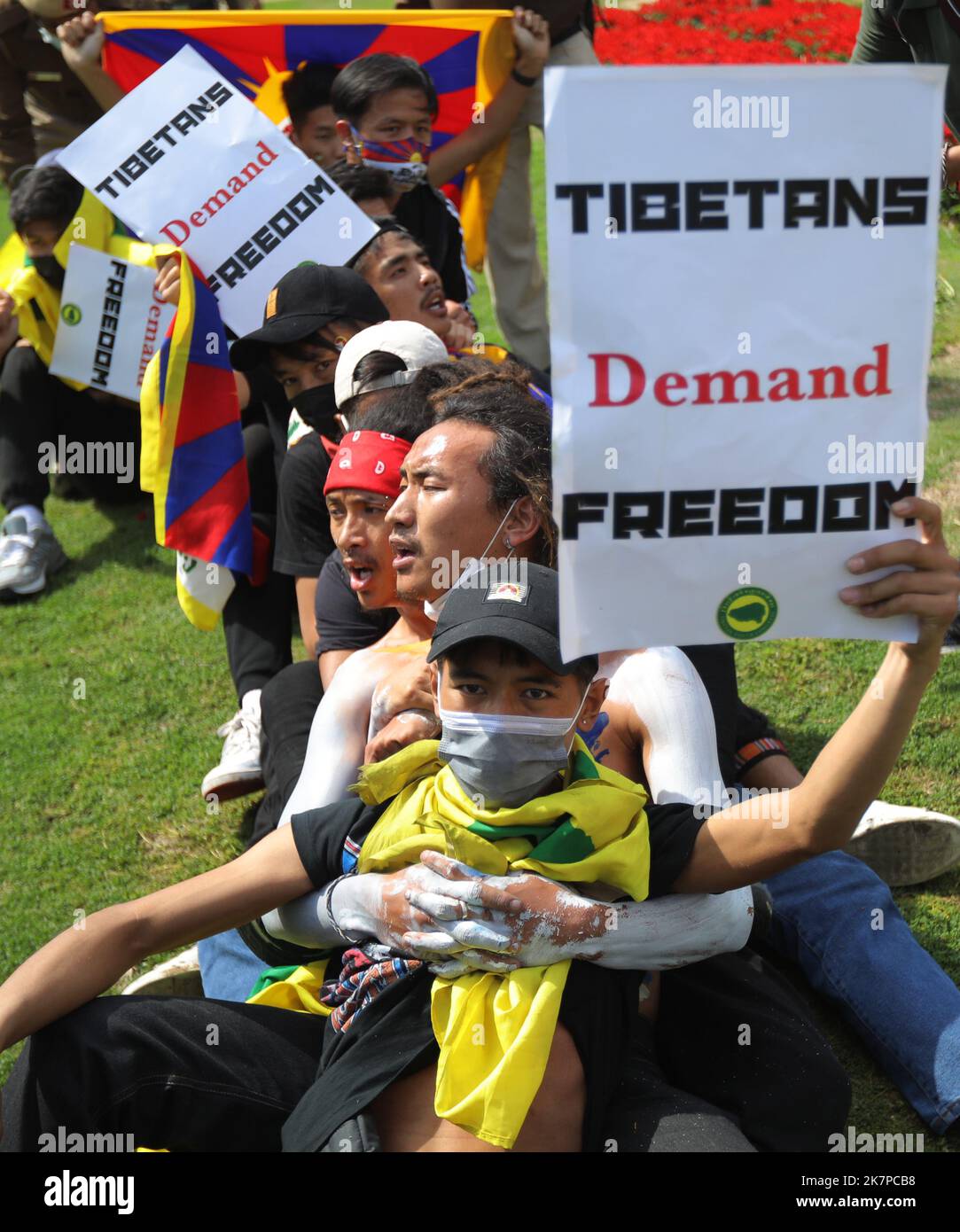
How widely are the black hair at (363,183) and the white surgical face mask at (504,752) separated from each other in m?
3.10

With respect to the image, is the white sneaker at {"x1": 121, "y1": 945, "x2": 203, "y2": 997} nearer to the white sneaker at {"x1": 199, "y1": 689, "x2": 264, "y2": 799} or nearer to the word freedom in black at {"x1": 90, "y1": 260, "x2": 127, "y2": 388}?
the white sneaker at {"x1": 199, "y1": 689, "x2": 264, "y2": 799}

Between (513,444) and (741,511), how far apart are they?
0.91 meters

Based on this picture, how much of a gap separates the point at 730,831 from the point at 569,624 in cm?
49

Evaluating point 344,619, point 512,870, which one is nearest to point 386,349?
point 344,619

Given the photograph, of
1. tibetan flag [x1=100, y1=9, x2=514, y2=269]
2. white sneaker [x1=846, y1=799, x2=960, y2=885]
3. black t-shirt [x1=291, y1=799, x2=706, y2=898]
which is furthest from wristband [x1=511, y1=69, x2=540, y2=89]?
black t-shirt [x1=291, y1=799, x2=706, y2=898]

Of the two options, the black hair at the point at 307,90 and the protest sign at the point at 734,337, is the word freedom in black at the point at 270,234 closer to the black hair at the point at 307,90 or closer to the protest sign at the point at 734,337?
the black hair at the point at 307,90

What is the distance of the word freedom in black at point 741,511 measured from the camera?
1.83 meters

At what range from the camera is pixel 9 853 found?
4078mm

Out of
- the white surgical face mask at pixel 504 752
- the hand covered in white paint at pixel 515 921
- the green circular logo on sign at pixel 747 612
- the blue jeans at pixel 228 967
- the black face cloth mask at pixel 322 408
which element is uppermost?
the green circular logo on sign at pixel 747 612

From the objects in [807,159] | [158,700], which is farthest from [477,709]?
[158,700]

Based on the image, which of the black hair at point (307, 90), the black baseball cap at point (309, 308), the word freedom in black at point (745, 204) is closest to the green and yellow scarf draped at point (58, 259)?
the black hair at point (307, 90)

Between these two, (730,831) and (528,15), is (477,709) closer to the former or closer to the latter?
(730,831)

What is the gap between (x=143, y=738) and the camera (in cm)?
464
